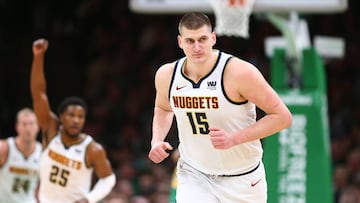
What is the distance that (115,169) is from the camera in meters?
14.4

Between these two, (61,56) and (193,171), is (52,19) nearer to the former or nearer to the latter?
(61,56)

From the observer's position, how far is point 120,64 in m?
16.1

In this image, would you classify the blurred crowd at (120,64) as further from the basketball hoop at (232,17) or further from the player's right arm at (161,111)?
the player's right arm at (161,111)

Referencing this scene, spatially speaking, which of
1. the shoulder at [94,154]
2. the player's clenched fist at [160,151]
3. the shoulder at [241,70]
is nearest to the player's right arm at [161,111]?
the player's clenched fist at [160,151]

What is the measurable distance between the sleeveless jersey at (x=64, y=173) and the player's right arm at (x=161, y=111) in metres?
1.93

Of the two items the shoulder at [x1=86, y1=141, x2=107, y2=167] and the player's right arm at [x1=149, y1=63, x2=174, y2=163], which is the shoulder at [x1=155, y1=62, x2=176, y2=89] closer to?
the player's right arm at [x1=149, y1=63, x2=174, y2=163]

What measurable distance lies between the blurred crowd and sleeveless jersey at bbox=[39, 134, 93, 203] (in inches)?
182

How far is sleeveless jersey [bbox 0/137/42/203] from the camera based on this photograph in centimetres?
948

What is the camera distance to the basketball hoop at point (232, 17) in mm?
9555

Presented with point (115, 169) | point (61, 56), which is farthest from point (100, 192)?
point (61, 56)

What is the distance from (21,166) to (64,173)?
52.2 inches

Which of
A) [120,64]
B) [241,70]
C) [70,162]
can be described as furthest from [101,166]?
[120,64]

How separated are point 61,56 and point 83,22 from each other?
0.82 meters

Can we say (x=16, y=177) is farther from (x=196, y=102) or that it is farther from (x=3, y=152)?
(x=196, y=102)
